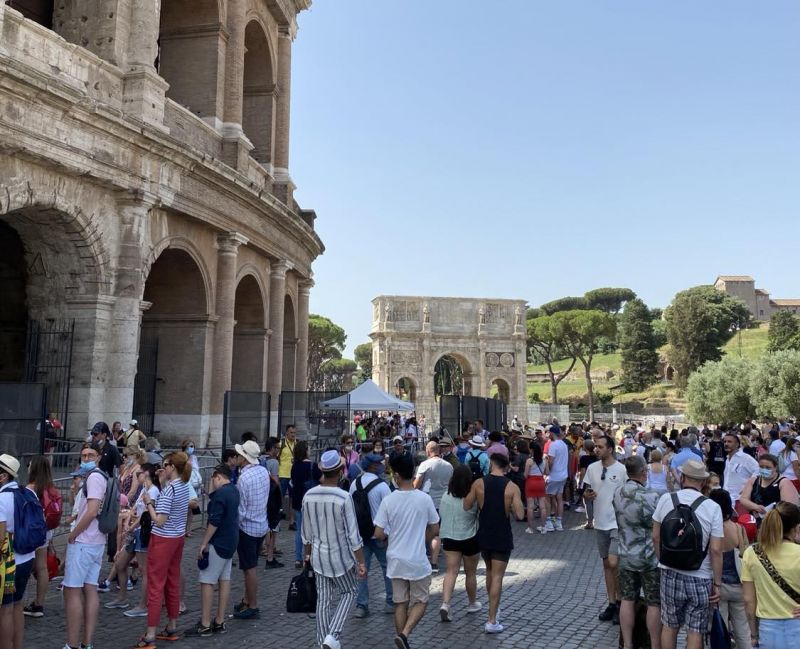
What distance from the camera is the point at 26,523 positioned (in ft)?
14.3

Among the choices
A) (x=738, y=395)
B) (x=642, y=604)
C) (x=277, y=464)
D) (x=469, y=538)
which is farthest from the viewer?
(x=738, y=395)

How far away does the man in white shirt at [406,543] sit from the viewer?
4.96m

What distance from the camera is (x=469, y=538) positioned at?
5.98 metres

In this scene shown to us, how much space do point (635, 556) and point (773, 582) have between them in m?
1.42

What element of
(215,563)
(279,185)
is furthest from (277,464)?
(279,185)

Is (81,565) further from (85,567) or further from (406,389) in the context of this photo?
(406,389)

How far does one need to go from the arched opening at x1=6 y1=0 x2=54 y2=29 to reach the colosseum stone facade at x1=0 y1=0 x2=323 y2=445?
0.03 meters

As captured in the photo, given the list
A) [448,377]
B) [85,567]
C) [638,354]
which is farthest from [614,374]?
[85,567]

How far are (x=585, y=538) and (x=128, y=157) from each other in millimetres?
9452

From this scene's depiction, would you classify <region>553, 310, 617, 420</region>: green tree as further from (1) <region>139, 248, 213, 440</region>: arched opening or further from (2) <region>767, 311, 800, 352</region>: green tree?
(1) <region>139, 248, 213, 440</region>: arched opening

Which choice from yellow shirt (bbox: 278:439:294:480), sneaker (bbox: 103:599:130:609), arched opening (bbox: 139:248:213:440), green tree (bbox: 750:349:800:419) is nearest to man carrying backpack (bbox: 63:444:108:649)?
sneaker (bbox: 103:599:130:609)

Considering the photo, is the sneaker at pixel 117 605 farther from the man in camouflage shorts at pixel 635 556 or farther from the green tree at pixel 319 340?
the green tree at pixel 319 340

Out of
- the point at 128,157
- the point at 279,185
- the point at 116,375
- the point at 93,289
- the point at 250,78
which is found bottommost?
the point at 116,375

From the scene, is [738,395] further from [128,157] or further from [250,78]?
[128,157]
